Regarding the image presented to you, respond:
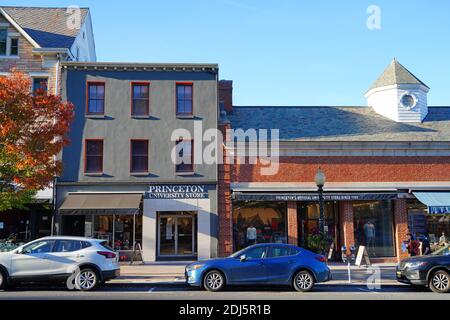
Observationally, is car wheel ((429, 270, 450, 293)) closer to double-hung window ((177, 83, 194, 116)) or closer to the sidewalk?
the sidewalk

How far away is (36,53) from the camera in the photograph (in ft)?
72.2

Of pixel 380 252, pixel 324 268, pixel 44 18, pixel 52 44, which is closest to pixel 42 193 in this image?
pixel 52 44

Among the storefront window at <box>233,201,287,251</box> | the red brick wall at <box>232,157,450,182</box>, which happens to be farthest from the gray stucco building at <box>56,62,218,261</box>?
the red brick wall at <box>232,157,450,182</box>

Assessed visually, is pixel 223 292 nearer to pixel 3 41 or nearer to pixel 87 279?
pixel 87 279

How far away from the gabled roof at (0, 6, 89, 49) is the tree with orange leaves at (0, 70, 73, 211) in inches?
304

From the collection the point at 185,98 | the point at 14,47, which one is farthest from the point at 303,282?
the point at 14,47

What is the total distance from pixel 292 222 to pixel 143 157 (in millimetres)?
8009

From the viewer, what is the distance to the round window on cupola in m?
23.8

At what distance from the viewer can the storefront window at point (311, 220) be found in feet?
70.1

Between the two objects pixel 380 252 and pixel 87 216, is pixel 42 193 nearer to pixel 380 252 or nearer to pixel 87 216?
pixel 87 216

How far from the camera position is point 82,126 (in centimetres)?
2167

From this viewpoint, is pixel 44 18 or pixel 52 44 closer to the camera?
pixel 52 44

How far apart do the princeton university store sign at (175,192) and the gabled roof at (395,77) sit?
12.0 meters

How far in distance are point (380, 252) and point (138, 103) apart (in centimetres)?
1407
